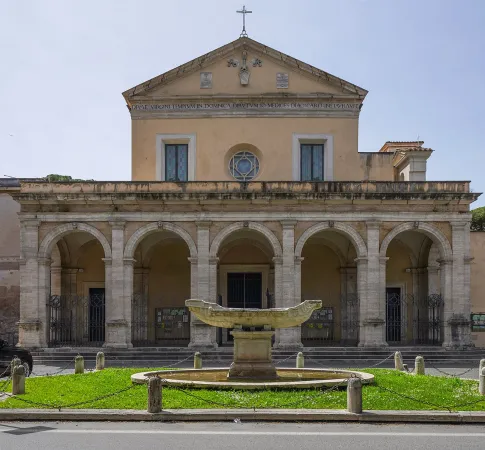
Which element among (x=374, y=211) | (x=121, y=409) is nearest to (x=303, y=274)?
(x=374, y=211)

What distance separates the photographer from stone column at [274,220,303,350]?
27.6 m

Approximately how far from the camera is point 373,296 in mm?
27812

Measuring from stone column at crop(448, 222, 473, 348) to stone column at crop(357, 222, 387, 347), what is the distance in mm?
2546

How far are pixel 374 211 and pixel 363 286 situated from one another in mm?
2797

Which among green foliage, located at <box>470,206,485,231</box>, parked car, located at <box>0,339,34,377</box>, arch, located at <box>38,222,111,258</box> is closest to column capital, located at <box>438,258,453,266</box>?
arch, located at <box>38,222,111,258</box>

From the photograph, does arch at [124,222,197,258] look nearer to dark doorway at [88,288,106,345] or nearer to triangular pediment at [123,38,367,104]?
dark doorway at [88,288,106,345]

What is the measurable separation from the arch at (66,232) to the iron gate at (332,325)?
9.04 meters

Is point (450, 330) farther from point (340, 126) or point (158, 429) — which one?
point (158, 429)

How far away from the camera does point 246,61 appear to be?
→ 31.3 metres

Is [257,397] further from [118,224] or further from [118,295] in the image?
[118,224]

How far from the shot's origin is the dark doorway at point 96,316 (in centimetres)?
3142

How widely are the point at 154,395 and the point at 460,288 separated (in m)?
17.5

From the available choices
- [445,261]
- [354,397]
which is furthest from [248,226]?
[354,397]

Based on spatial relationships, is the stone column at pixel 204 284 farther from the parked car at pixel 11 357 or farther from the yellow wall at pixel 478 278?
the yellow wall at pixel 478 278
